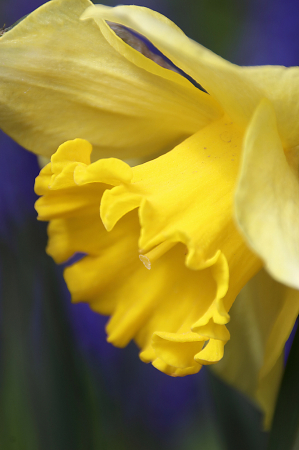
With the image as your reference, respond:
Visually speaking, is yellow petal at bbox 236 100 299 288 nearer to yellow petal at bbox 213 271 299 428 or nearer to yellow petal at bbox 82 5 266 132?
yellow petal at bbox 82 5 266 132

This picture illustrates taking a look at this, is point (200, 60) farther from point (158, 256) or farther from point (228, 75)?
point (158, 256)

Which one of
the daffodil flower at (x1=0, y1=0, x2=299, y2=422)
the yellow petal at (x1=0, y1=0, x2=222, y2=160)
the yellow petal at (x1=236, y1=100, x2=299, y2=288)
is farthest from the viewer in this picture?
the yellow petal at (x1=0, y1=0, x2=222, y2=160)

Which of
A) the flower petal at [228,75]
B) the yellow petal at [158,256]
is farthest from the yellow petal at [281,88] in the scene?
the yellow petal at [158,256]

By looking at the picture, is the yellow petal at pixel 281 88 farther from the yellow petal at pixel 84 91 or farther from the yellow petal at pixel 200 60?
the yellow petal at pixel 84 91

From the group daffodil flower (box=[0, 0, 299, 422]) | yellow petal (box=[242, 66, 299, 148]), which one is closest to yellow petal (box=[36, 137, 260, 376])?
daffodil flower (box=[0, 0, 299, 422])

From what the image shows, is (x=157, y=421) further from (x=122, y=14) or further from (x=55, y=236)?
(x=122, y=14)

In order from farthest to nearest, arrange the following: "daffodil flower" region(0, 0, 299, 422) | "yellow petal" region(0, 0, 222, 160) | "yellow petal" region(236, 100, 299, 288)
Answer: "yellow petal" region(0, 0, 222, 160) < "daffodil flower" region(0, 0, 299, 422) < "yellow petal" region(236, 100, 299, 288)

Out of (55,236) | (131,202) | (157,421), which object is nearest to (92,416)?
(157,421)

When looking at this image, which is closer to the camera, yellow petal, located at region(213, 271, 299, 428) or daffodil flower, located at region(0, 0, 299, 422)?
daffodil flower, located at region(0, 0, 299, 422)

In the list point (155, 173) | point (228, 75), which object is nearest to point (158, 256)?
point (155, 173)
